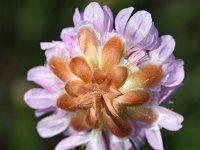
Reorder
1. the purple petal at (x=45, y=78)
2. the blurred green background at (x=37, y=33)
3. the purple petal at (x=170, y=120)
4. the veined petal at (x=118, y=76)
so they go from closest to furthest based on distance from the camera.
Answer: the veined petal at (x=118, y=76) → the purple petal at (x=170, y=120) → the purple petal at (x=45, y=78) → the blurred green background at (x=37, y=33)

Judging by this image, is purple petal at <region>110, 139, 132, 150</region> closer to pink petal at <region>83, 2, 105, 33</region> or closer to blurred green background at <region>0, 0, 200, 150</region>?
pink petal at <region>83, 2, 105, 33</region>

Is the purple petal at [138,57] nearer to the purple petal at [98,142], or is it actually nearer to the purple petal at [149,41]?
the purple petal at [149,41]

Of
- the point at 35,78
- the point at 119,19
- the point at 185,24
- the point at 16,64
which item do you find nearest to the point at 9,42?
the point at 16,64

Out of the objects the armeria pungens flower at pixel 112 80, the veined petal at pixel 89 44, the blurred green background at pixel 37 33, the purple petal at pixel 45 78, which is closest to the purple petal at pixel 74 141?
the armeria pungens flower at pixel 112 80

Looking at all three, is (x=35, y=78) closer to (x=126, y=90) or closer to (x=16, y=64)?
(x=126, y=90)

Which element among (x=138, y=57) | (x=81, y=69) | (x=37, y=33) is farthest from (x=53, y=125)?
(x=37, y=33)

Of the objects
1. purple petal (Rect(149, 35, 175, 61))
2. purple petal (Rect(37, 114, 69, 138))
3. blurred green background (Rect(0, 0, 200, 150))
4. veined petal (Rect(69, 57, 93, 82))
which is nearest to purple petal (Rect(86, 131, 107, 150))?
purple petal (Rect(37, 114, 69, 138))
